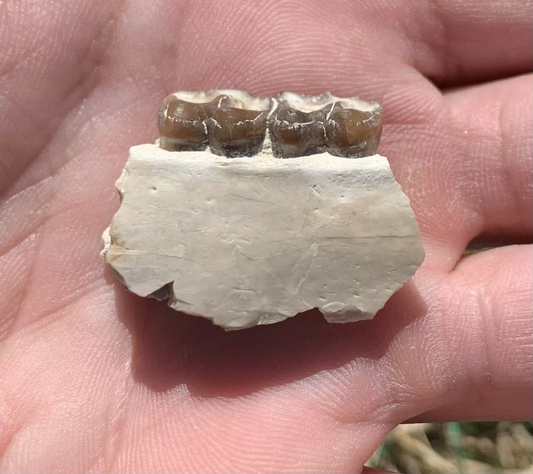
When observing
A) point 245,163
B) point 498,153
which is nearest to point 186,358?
point 245,163

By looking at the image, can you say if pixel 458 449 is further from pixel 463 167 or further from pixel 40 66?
pixel 40 66

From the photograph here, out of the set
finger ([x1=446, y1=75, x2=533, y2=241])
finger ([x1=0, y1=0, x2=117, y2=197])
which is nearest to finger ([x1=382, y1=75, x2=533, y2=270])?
finger ([x1=446, y1=75, x2=533, y2=241])

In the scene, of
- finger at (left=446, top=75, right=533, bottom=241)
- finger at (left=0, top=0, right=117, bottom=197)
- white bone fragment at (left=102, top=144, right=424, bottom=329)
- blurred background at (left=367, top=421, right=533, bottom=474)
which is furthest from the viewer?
blurred background at (left=367, top=421, right=533, bottom=474)

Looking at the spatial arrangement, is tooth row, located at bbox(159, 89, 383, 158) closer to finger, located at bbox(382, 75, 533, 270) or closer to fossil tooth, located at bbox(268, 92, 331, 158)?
fossil tooth, located at bbox(268, 92, 331, 158)

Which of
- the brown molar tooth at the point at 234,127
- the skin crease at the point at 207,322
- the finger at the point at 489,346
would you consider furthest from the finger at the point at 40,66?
the finger at the point at 489,346

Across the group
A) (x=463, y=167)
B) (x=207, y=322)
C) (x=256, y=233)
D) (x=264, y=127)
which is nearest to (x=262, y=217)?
(x=256, y=233)

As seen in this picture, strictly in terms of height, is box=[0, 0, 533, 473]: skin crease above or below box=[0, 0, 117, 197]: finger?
below

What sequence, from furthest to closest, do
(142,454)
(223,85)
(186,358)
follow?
(223,85)
(186,358)
(142,454)

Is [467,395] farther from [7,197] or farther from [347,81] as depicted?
[7,197]
